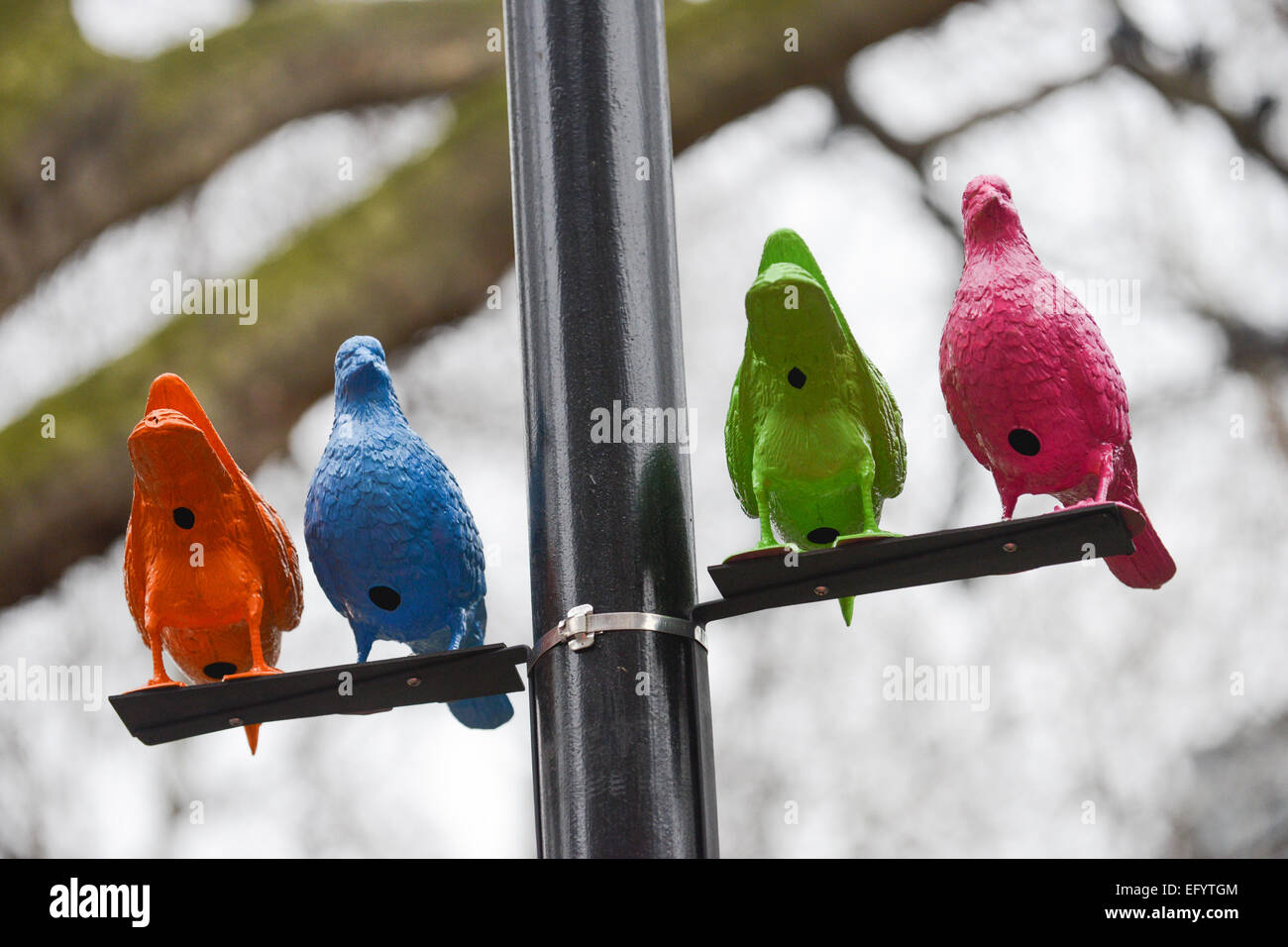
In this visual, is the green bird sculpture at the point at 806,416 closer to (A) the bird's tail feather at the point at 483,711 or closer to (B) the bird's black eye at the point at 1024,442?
(B) the bird's black eye at the point at 1024,442

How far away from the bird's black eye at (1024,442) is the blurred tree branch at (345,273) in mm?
2574

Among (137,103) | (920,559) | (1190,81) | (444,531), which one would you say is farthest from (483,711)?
(1190,81)

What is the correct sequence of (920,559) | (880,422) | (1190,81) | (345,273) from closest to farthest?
(920,559) < (880,422) < (345,273) < (1190,81)

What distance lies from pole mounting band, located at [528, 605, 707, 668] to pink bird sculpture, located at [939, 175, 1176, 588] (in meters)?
0.70

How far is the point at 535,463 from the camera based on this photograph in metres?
3.68

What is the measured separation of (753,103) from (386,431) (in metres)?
2.67

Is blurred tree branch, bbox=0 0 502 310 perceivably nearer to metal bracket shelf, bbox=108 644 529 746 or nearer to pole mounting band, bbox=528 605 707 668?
metal bracket shelf, bbox=108 644 529 746

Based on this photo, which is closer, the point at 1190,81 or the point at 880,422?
the point at 880,422

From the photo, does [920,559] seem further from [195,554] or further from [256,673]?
[195,554]

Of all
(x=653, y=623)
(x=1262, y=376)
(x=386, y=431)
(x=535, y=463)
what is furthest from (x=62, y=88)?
(x=1262, y=376)

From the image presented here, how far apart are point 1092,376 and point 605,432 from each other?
0.92m

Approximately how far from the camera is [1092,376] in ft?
12.1

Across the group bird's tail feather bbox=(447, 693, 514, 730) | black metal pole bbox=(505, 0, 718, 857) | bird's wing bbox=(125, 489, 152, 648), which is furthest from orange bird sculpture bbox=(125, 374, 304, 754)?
black metal pole bbox=(505, 0, 718, 857)

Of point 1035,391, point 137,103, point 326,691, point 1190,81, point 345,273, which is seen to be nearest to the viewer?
point 326,691
